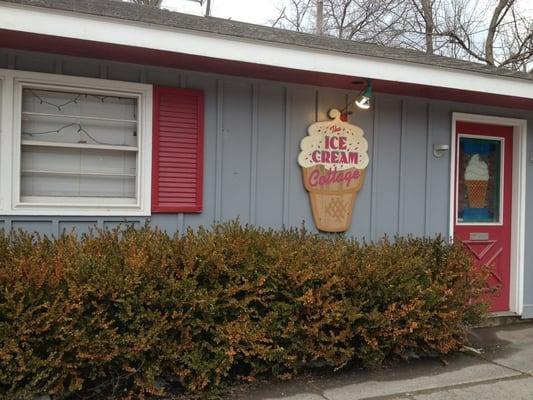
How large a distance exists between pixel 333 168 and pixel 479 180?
204 cm

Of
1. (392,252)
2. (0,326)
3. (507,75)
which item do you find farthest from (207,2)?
(0,326)

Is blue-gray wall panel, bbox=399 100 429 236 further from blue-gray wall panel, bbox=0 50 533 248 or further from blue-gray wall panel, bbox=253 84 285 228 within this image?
blue-gray wall panel, bbox=253 84 285 228

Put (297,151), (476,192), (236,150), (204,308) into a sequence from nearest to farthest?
(204,308), (236,150), (297,151), (476,192)

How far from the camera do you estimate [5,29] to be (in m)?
3.66

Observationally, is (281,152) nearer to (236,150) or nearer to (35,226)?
(236,150)

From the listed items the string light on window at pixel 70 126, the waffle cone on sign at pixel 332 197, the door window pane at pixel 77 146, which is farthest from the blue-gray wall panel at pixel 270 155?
the string light on window at pixel 70 126

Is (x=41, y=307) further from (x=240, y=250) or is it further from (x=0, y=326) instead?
(x=240, y=250)

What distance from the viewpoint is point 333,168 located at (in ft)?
17.2

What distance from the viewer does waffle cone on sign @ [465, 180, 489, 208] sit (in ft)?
20.0

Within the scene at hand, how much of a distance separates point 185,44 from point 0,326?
241 centimetres

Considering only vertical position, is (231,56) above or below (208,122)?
above

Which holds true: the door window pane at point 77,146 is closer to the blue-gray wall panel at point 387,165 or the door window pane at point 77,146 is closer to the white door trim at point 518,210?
the blue-gray wall panel at point 387,165

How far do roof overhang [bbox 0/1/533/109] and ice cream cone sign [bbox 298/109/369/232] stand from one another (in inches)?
18.0

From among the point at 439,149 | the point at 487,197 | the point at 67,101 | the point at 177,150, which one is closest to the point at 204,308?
the point at 177,150
